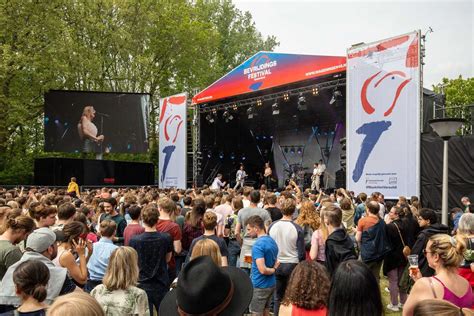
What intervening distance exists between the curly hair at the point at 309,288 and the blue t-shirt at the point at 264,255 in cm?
203

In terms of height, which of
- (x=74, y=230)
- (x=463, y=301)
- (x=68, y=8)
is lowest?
(x=463, y=301)

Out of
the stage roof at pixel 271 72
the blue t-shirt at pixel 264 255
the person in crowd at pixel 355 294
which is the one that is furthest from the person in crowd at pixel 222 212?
the stage roof at pixel 271 72

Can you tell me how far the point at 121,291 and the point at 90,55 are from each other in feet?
82.5

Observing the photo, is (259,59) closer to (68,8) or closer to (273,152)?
(273,152)

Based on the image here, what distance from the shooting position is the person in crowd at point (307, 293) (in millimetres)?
2527

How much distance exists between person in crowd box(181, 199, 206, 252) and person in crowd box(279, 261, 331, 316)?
11.0 feet

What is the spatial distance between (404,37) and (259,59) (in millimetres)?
6775

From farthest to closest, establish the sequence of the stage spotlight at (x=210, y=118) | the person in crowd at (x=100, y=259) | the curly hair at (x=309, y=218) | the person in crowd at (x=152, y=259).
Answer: the stage spotlight at (x=210, y=118) → the curly hair at (x=309, y=218) → the person in crowd at (x=152, y=259) → the person in crowd at (x=100, y=259)

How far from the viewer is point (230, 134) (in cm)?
2381

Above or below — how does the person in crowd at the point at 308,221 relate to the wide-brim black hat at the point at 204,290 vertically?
below

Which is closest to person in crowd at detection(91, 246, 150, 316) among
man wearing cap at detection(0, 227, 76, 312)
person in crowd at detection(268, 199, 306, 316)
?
man wearing cap at detection(0, 227, 76, 312)

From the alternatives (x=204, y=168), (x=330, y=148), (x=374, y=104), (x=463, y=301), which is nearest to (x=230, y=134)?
(x=204, y=168)

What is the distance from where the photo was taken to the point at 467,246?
398 centimetres

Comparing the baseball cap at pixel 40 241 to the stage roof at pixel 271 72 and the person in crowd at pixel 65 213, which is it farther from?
the stage roof at pixel 271 72
